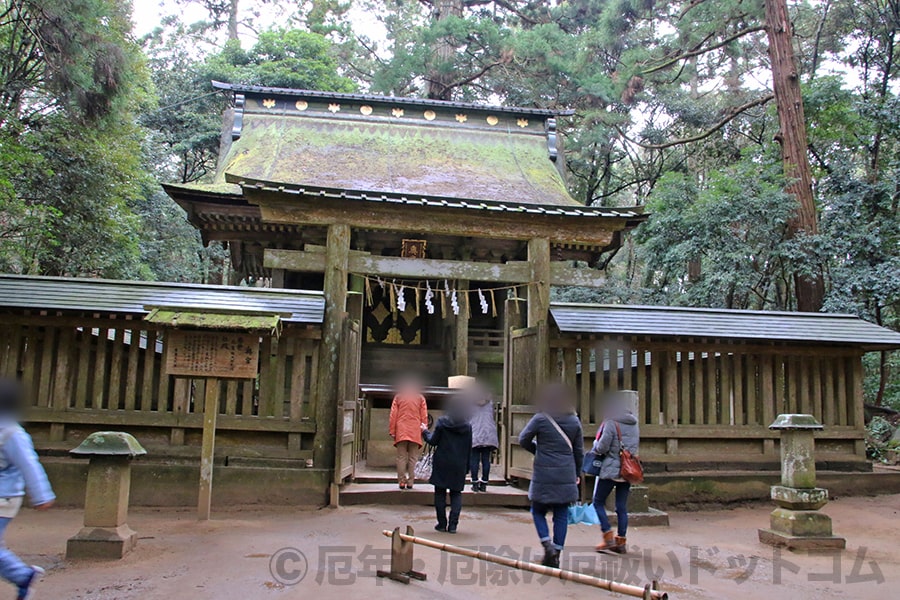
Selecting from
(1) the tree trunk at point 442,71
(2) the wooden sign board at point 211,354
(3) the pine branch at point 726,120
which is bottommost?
(2) the wooden sign board at point 211,354

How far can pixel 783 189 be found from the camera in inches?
584

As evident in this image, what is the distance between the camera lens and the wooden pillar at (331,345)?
916cm

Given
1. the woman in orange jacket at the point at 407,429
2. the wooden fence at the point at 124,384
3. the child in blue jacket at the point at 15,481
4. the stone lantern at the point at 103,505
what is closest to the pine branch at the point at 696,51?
the woman in orange jacket at the point at 407,429

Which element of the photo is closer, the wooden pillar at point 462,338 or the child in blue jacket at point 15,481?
the child in blue jacket at point 15,481

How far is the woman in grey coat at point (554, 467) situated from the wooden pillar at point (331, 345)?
3841 mm

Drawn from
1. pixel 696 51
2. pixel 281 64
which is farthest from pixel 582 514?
pixel 281 64

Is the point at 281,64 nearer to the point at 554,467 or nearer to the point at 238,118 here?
the point at 238,118

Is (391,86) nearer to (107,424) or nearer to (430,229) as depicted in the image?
(430,229)

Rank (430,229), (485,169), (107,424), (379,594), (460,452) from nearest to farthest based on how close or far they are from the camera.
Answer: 1. (379,594)
2. (460,452)
3. (107,424)
4. (430,229)
5. (485,169)

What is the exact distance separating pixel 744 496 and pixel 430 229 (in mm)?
6466

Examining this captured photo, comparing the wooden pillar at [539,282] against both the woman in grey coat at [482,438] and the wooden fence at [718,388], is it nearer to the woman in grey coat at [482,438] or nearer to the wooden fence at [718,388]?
the wooden fence at [718,388]

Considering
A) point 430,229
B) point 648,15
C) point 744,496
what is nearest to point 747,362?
point 744,496

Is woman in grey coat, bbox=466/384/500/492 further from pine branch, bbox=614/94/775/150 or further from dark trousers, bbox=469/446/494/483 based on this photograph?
pine branch, bbox=614/94/775/150

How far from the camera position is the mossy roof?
14.8m
